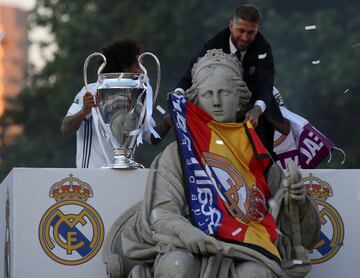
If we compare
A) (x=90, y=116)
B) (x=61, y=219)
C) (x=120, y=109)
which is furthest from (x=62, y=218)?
(x=90, y=116)

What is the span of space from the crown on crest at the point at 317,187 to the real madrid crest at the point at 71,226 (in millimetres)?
1582

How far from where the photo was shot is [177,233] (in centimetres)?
1307

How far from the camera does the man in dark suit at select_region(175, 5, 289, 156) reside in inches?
561

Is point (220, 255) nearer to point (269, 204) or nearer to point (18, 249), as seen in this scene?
point (269, 204)

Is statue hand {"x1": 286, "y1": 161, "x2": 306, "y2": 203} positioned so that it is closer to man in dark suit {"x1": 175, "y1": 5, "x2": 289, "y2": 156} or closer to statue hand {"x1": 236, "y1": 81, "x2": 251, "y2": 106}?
statue hand {"x1": 236, "y1": 81, "x2": 251, "y2": 106}

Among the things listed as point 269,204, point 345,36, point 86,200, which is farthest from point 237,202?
point 345,36

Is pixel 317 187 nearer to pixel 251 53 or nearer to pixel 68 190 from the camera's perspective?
pixel 251 53

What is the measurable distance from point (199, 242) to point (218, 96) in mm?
1265

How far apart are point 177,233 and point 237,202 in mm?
544

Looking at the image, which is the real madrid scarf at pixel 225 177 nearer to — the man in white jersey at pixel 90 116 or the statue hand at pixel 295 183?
the statue hand at pixel 295 183

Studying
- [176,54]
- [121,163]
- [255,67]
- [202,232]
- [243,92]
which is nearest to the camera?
[202,232]

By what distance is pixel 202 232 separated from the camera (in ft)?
42.8

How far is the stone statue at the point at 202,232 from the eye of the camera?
1297 cm

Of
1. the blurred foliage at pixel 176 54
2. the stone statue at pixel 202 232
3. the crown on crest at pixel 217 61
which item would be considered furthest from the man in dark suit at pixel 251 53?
the blurred foliage at pixel 176 54
